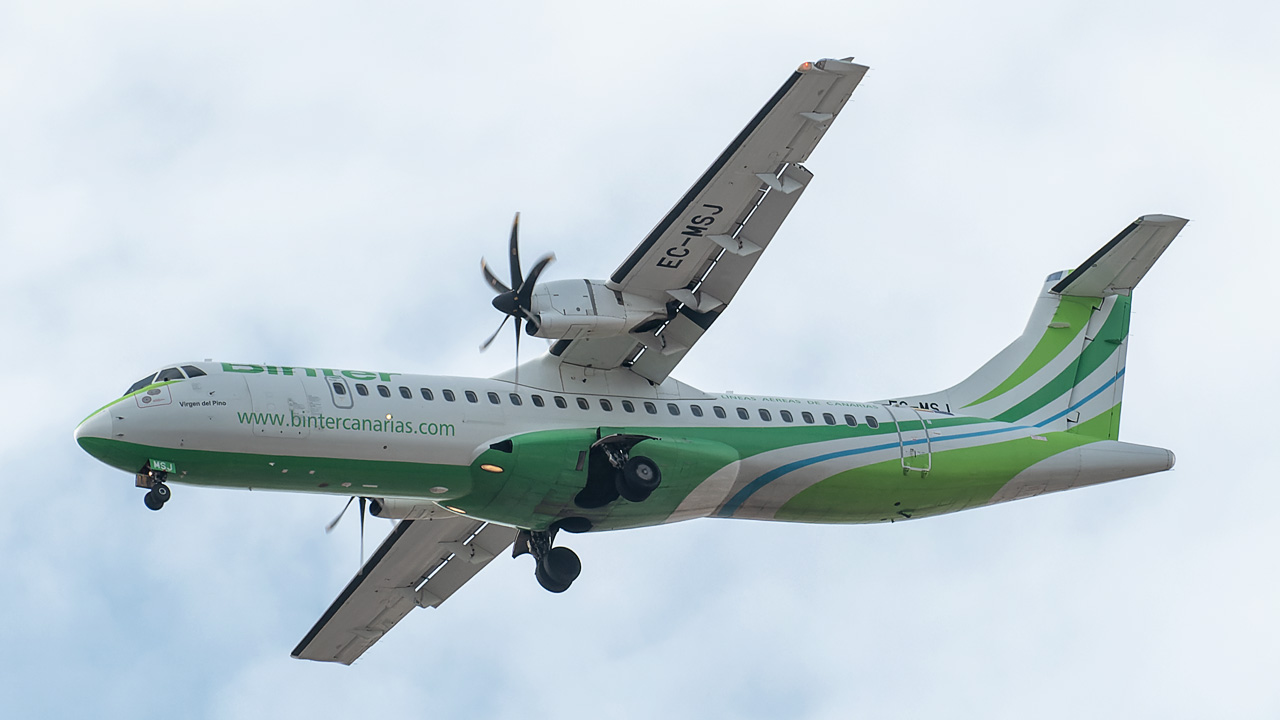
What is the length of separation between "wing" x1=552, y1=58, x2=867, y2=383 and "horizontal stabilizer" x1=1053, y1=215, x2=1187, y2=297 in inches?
270

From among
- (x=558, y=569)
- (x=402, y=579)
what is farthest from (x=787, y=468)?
(x=402, y=579)

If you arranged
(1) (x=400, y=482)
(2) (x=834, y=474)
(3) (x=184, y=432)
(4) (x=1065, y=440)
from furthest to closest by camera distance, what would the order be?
1. (4) (x=1065, y=440)
2. (2) (x=834, y=474)
3. (1) (x=400, y=482)
4. (3) (x=184, y=432)

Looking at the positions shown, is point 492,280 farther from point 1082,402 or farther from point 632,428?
point 1082,402

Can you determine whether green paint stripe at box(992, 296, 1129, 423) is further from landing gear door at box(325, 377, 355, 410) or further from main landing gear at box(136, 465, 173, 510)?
main landing gear at box(136, 465, 173, 510)

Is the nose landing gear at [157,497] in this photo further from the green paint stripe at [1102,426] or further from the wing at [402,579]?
the green paint stripe at [1102,426]

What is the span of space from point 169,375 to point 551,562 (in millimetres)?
6383

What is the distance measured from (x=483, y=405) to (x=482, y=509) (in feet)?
→ 4.97

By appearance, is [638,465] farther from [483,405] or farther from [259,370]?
[259,370]

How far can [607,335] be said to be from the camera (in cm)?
2197

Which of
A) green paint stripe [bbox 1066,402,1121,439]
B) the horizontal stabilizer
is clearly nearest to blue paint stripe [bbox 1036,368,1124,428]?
green paint stripe [bbox 1066,402,1121,439]

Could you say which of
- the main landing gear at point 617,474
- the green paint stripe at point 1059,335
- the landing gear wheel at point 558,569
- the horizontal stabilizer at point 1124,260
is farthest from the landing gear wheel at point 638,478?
the horizontal stabilizer at point 1124,260

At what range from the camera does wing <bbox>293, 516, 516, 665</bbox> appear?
26.1m

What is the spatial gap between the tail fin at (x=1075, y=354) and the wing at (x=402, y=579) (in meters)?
7.51

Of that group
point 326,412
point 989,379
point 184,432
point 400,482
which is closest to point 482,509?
point 400,482
